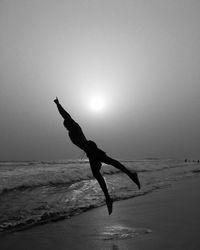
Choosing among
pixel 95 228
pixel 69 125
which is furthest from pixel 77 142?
pixel 95 228

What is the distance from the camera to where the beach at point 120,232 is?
5.18 m

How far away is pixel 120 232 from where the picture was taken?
19.7 ft

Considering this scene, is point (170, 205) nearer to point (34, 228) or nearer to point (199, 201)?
point (199, 201)

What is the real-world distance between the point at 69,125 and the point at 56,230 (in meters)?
2.45

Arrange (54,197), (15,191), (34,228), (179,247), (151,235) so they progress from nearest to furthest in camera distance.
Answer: (179,247)
(151,235)
(34,228)
(54,197)
(15,191)

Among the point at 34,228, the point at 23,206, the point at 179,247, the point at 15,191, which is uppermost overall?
the point at 15,191

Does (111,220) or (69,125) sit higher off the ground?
(69,125)

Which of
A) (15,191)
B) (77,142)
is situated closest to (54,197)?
(15,191)

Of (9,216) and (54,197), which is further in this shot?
(54,197)

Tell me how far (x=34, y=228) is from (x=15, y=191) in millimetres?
7527

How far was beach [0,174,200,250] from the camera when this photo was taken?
17.0 feet

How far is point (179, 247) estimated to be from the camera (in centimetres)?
476

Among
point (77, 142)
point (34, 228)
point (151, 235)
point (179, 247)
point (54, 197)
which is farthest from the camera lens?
point (54, 197)

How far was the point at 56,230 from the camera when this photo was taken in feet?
21.6
